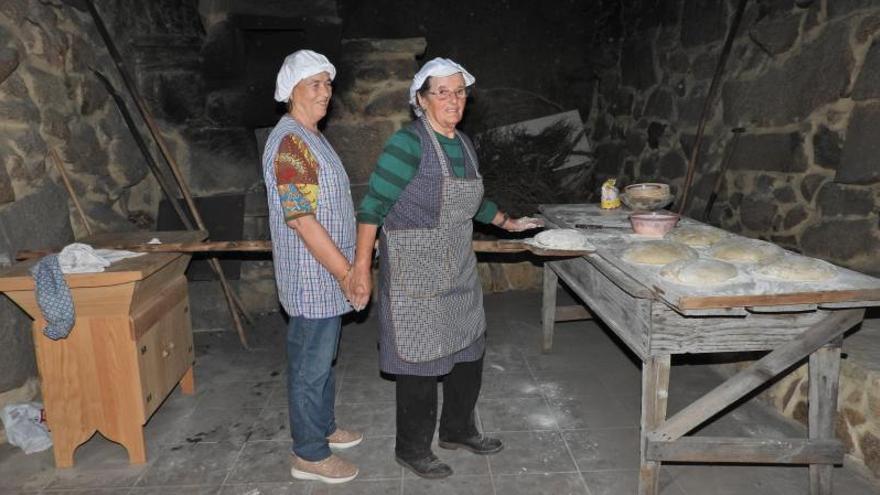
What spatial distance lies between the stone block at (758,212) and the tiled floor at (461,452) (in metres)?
1.27

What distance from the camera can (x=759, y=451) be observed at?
244 centimetres

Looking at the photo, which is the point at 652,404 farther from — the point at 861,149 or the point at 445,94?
the point at 861,149

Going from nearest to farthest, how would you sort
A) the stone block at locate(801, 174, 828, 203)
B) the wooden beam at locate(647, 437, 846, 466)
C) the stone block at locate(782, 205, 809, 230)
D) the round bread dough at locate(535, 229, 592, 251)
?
the wooden beam at locate(647, 437, 846, 466) → the round bread dough at locate(535, 229, 592, 251) → the stone block at locate(801, 174, 828, 203) → the stone block at locate(782, 205, 809, 230)

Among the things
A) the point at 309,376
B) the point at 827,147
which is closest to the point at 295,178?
the point at 309,376

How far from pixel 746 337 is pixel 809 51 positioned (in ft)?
8.70

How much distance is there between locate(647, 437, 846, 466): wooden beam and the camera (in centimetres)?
243

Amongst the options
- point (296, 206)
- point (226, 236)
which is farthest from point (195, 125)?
point (296, 206)

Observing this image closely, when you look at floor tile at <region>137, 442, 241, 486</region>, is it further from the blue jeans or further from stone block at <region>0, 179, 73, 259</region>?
stone block at <region>0, 179, 73, 259</region>

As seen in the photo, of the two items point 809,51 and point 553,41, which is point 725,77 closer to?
point 809,51

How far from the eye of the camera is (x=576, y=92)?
23.6 feet

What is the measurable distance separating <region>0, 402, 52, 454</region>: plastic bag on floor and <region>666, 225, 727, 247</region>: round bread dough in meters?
3.35

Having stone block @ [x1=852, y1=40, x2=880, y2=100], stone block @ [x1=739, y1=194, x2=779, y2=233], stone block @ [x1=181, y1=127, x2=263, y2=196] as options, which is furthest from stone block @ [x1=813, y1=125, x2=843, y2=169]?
stone block @ [x1=181, y1=127, x2=263, y2=196]

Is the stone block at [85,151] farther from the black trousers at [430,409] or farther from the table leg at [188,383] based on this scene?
the black trousers at [430,409]

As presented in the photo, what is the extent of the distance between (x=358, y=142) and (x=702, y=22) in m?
3.16
